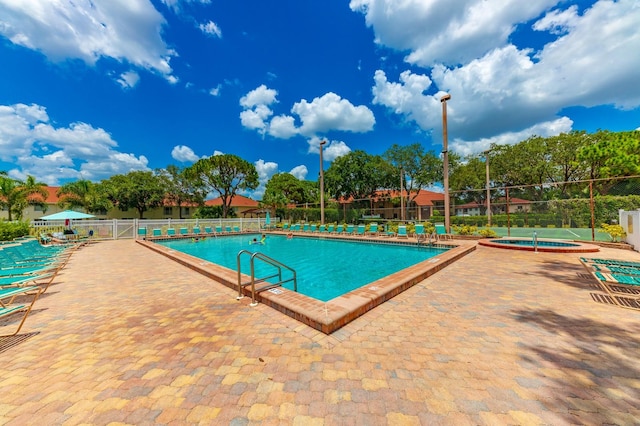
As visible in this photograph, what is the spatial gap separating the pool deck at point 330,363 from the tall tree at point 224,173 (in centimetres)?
2765

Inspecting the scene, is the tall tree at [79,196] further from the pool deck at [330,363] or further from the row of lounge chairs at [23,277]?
the pool deck at [330,363]

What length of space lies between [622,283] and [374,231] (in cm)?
1206

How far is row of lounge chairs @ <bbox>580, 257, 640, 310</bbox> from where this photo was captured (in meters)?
3.77

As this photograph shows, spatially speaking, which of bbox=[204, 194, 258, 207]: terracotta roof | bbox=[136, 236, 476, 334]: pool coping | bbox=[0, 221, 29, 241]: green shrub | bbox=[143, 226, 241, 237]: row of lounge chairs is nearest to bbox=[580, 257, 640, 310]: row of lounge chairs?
bbox=[136, 236, 476, 334]: pool coping

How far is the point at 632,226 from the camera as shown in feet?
28.4

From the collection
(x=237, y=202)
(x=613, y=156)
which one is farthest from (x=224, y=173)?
(x=613, y=156)

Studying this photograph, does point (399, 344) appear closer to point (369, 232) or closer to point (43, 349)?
point (43, 349)

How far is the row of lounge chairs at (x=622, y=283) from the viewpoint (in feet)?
12.4

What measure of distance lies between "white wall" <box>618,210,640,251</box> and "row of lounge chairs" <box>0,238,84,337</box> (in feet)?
50.8

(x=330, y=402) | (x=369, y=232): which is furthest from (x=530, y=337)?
(x=369, y=232)

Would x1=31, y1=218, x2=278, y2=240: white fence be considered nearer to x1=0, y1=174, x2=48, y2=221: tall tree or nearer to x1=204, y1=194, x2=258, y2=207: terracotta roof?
x1=0, y1=174, x2=48, y2=221: tall tree

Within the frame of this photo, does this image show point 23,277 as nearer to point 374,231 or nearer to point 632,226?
point 374,231

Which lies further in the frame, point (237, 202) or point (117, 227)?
point (237, 202)

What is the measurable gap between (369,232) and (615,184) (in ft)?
74.3
